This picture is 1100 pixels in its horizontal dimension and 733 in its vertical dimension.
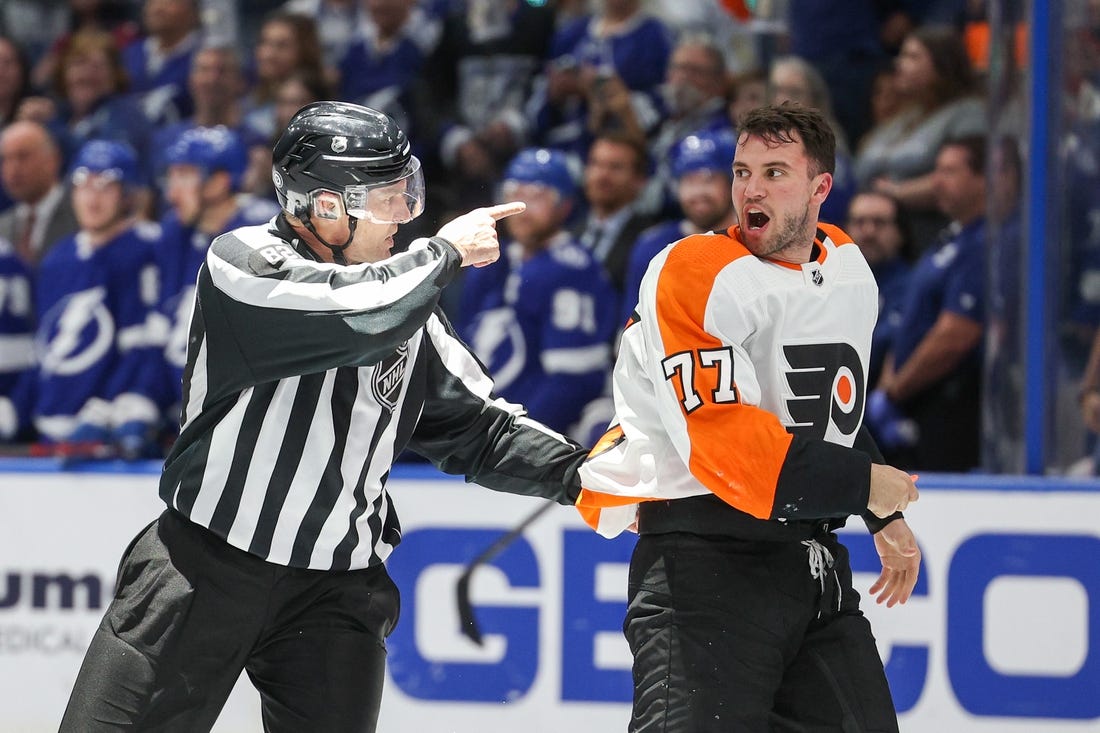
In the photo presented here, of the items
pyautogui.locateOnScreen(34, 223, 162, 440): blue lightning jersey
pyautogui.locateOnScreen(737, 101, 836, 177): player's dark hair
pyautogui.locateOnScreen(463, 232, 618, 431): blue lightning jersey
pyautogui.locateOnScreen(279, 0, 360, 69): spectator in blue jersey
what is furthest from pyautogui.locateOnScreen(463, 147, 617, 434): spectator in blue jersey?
pyautogui.locateOnScreen(737, 101, 836, 177): player's dark hair

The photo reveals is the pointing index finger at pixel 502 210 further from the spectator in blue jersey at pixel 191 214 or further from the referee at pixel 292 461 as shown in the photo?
the spectator in blue jersey at pixel 191 214

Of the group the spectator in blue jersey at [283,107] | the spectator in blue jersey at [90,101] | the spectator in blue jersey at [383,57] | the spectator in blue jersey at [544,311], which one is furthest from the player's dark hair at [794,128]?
the spectator in blue jersey at [90,101]

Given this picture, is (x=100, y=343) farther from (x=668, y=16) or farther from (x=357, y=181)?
(x=357, y=181)

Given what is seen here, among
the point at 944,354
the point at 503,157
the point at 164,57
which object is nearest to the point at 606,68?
the point at 503,157

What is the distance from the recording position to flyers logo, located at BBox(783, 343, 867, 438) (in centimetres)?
265

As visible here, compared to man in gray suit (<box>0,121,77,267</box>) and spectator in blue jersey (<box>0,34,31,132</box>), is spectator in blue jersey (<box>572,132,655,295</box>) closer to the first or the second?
man in gray suit (<box>0,121,77,267</box>)

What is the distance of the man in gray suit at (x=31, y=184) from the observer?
18.6 ft

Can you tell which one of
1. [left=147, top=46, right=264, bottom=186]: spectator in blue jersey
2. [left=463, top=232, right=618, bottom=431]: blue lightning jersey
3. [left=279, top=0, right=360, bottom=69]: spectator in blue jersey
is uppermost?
[left=279, top=0, right=360, bottom=69]: spectator in blue jersey

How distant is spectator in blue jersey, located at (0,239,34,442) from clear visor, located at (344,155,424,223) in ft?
9.57

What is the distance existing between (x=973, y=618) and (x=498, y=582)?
A: 1.32m

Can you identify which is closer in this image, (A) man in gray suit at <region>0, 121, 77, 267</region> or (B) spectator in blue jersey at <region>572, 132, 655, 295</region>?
(B) spectator in blue jersey at <region>572, 132, 655, 295</region>

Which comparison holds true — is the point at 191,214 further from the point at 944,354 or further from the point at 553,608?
the point at 944,354

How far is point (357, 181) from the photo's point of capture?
8.95 ft

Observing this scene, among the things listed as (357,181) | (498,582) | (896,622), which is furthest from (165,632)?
(896,622)
